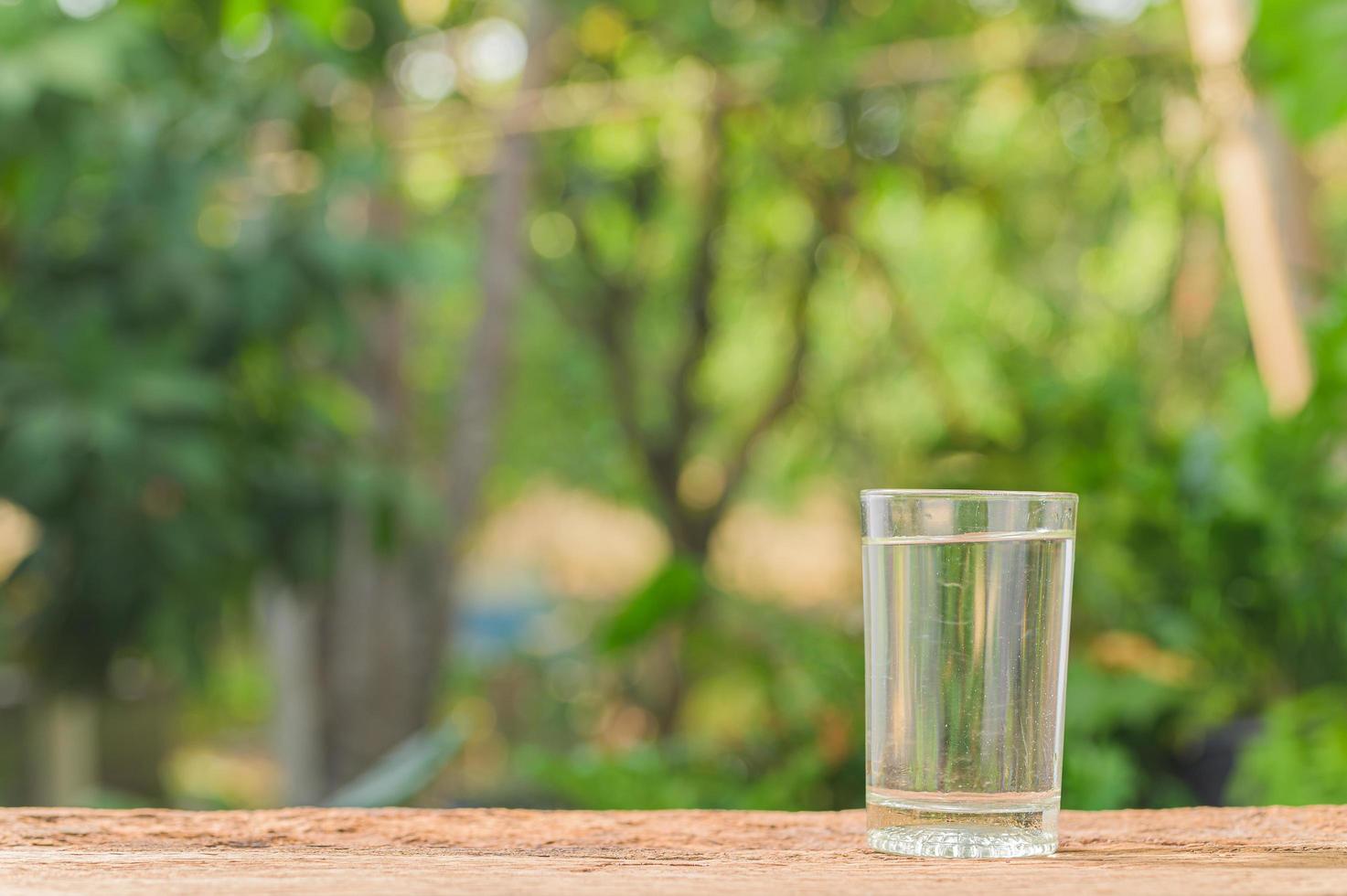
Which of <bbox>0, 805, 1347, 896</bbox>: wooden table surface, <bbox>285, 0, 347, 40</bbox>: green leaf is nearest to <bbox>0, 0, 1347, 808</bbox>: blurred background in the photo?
<bbox>285, 0, 347, 40</bbox>: green leaf

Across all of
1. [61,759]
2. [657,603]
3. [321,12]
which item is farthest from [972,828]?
[61,759]

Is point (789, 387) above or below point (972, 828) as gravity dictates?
above

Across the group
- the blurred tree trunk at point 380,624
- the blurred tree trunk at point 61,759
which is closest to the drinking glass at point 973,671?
the blurred tree trunk at point 380,624

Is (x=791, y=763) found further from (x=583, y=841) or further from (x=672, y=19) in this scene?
(x=672, y=19)

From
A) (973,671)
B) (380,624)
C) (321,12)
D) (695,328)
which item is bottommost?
(380,624)

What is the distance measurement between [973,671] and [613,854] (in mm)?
141

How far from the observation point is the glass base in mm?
563

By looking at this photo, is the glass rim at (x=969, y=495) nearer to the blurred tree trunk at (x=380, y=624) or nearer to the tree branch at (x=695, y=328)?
the blurred tree trunk at (x=380, y=624)

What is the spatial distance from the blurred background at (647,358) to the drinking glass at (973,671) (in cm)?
101

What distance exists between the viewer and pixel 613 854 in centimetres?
56

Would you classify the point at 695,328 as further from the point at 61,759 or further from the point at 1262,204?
the point at 1262,204

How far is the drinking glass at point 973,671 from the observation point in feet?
1.84

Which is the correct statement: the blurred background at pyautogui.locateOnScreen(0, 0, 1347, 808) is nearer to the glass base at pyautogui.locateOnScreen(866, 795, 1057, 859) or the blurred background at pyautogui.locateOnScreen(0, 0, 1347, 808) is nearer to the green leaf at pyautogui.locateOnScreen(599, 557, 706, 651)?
the green leaf at pyautogui.locateOnScreen(599, 557, 706, 651)

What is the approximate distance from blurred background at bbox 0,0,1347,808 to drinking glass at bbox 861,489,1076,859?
1.01m
